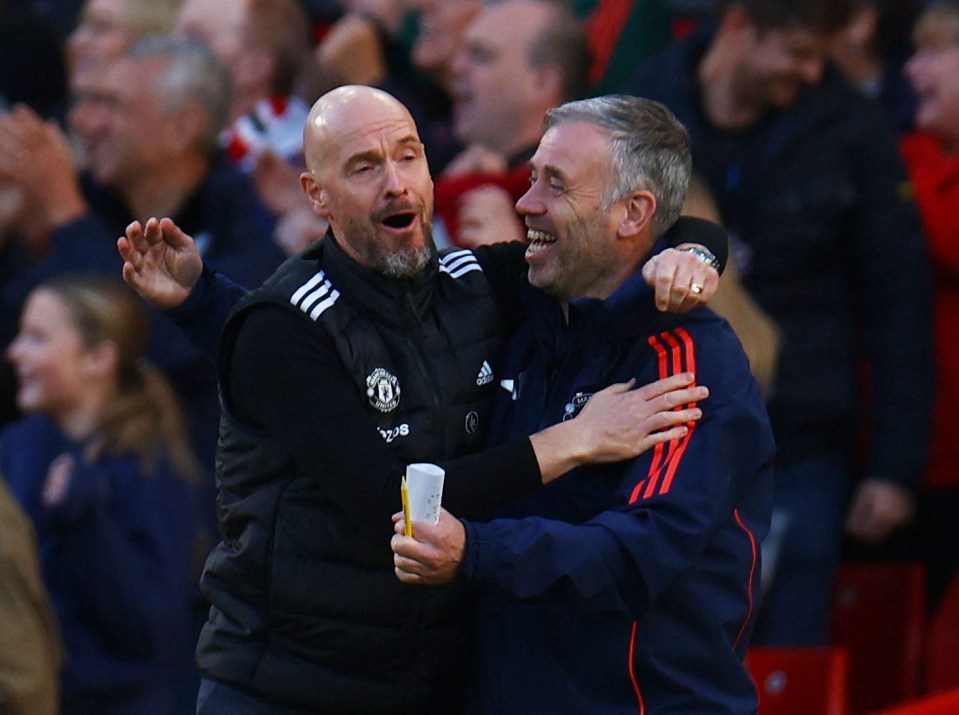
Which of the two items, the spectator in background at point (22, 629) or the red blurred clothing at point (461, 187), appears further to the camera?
the red blurred clothing at point (461, 187)

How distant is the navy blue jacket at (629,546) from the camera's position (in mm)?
3146

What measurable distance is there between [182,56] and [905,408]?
8.05 ft

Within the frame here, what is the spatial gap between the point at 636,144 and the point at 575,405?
0.50 meters

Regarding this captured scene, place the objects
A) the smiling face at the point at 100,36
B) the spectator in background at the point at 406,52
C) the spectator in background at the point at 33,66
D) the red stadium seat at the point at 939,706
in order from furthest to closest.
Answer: the spectator in background at the point at 33,66, the smiling face at the point at 100,36, the spectator in background at the point at 406,52, the red stadium seat at the point at 939,706

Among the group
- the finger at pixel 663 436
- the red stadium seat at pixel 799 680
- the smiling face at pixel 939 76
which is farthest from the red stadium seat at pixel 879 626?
the finger at pixel 663 436

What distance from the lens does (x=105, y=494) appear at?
16.4 feet

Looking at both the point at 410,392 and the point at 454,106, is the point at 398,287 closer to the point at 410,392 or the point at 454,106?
the point at 410,392

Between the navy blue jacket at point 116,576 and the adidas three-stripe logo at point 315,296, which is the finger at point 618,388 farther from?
the navy blue jacket at point 116,576

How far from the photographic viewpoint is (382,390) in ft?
11.1

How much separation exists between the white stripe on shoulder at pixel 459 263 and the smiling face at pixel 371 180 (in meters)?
0.09

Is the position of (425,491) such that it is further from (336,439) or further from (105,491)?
(105,491)

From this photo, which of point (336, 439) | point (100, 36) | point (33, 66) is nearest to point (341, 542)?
point (336, 439)

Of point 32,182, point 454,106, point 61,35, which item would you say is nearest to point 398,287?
point 32,182

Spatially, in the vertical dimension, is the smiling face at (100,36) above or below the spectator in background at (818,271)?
above
